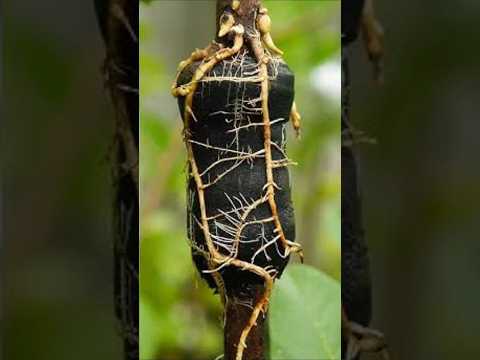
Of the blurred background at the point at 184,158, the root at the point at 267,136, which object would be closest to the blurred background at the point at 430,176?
the root at the point at 267,136

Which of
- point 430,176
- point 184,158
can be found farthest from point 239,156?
point 184,158

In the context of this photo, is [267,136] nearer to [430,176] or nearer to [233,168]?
[233,168]

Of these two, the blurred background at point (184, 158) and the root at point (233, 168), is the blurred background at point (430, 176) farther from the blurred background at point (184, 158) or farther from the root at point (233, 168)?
the blurred background at point (184, 158)

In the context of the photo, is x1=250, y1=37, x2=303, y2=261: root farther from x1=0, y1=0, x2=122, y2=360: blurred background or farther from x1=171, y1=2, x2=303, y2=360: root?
x1=0, y1=0, x2=122, y2=360: blurred background

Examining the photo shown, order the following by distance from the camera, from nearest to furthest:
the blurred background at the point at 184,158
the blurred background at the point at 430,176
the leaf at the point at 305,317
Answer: the blurred background at the point at 430,176 < the leaf at the point at 305,317 < the blurred background at the point at 184,158

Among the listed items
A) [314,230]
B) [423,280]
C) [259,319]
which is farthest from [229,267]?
[314,230]

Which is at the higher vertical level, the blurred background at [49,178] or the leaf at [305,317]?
the blurred background at [49,178]

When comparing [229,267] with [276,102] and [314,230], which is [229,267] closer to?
[276,102]
